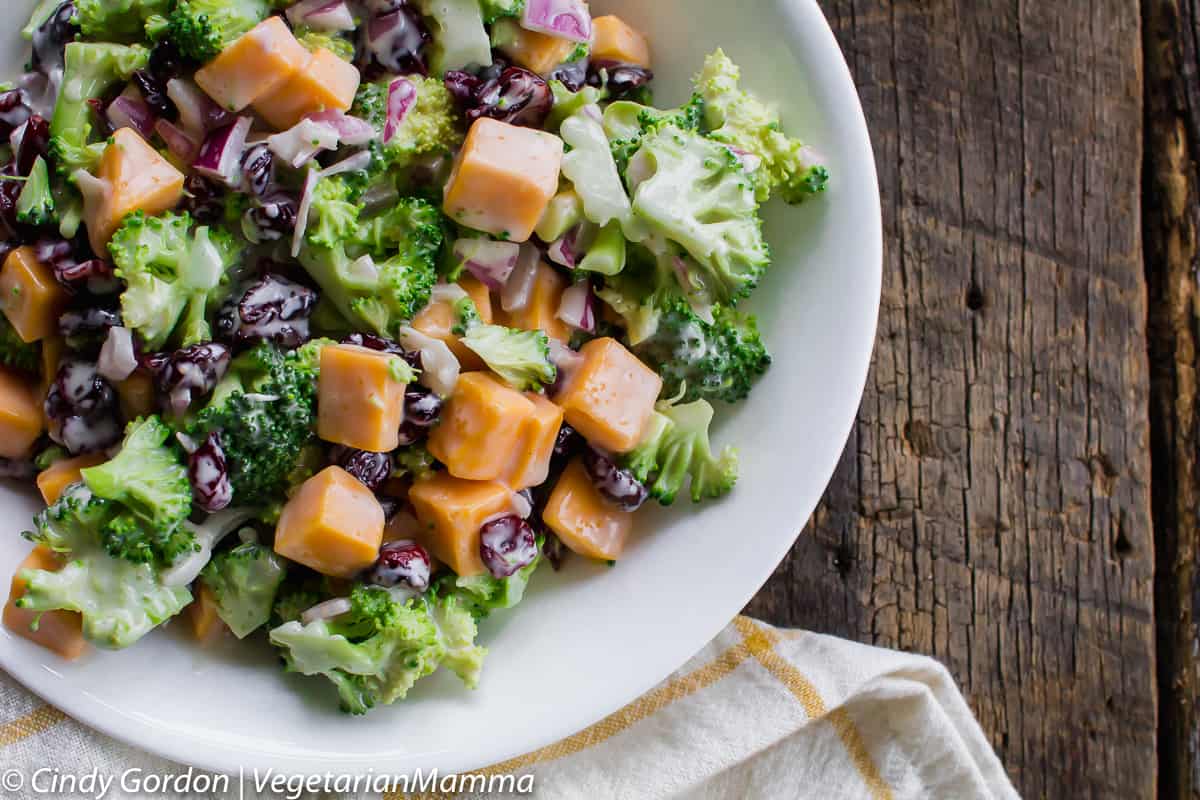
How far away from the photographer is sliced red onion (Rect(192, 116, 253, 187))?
233 centimetres

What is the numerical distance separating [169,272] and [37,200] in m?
Result: 0.33

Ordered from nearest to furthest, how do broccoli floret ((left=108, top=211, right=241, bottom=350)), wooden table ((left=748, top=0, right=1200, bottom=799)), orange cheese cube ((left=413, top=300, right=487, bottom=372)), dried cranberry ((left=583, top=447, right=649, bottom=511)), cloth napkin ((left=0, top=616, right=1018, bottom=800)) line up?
broccoli floret ((left=108, top=211, right=241, bottom=350)), orange cheese cube ((left=413, top=300, right=487, bottom=372)), dried cranberry ((left=583, top=447, right=649, bottom=511)), cloth napkin ((left=0, top=616, right=1018, bottom=800)), wooden table ((left=748, top=0, right=1200, bottom=799))

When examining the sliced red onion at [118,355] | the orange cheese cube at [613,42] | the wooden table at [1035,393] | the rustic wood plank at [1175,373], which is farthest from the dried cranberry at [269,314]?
the rustic wood plank at [1175,373]

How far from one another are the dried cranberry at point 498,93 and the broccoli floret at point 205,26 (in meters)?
0.46

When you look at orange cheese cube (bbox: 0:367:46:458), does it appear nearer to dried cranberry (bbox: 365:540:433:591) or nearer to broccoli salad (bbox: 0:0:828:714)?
broccoli salad (bbox: 0:0:828:714)

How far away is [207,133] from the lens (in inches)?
94.7

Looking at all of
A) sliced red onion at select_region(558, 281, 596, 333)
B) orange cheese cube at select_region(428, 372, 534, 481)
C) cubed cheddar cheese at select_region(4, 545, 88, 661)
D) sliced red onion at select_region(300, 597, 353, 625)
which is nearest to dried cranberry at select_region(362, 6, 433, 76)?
sliced red onion at select_region(558, 281, 596, 333)

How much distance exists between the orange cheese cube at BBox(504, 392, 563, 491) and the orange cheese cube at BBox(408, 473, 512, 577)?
0.05m

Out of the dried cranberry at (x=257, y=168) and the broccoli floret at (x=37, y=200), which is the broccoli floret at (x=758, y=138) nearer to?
the dried cranberry at (x=257, y=168)

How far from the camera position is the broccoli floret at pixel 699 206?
245 cm

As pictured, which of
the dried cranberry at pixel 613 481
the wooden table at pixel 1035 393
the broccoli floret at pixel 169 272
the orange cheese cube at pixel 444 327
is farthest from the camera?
the wooden table at pixel 1035 393

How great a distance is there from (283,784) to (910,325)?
225 centimetres

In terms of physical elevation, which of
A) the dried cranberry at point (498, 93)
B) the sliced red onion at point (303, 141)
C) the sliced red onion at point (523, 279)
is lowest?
the sliced red onion at point (523, 279)

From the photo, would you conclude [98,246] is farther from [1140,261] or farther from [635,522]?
[1140,261]
